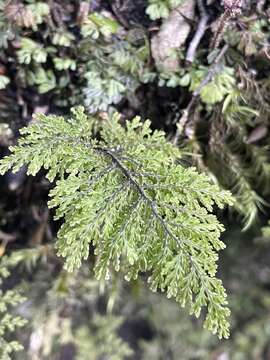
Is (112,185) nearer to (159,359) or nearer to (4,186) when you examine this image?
(4,186)

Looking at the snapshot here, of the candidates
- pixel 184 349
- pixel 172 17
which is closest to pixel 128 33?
pixel 172 17

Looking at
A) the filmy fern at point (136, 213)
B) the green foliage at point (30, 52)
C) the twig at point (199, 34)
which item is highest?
the twig at point (199, 34)

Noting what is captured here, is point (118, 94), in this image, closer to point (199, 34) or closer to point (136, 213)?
point (199, 34)

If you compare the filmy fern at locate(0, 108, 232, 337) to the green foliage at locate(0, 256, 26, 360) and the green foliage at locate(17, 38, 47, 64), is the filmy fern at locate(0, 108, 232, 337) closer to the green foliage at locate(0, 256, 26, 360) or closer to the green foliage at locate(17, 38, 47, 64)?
the green foliage at locate(17, 38, 47, 64)

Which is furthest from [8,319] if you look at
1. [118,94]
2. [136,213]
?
[118,94]

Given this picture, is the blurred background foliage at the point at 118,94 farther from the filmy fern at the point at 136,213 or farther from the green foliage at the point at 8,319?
the filmy fern at the point at 136,213

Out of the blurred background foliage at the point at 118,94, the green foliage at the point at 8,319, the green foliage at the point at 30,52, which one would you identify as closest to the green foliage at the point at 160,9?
the blurred background foliage at the point at 118,94

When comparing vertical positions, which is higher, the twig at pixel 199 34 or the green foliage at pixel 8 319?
the twig at pixel 199 34

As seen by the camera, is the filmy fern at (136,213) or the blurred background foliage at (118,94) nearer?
the filmy fern at (136,213)
